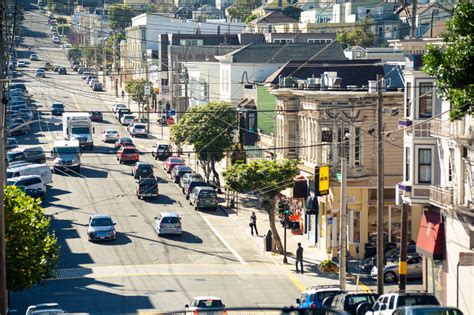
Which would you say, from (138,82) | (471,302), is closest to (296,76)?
(471,302)

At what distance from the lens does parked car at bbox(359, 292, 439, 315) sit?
35.8m

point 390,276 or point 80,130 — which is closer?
point 390,276

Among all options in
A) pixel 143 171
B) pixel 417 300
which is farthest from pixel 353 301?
pixel 143 171

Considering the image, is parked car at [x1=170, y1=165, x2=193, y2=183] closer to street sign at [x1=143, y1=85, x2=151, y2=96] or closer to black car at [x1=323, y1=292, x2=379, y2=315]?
street sign at [x1=143, y1=85, x2=151, y2=96]

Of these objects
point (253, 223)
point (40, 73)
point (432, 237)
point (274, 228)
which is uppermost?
point (40, 73)

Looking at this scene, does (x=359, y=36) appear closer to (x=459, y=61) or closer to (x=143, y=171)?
(x=143, y=171)

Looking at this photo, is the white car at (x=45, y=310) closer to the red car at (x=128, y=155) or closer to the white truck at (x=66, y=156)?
the white truck at (x=66, y=156)

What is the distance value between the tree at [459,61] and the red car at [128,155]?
193ft

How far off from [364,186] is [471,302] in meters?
17.5

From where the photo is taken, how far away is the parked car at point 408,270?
54.2m

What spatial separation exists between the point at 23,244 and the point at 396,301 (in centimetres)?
1294

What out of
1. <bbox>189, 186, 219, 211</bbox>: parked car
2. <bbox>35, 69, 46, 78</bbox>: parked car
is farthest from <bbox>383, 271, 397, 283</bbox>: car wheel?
<bbox>35, 69, 46, 78</bbox>: parked car

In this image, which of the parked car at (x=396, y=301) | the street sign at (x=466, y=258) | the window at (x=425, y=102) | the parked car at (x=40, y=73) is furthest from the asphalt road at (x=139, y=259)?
the parked car at (x=40, y=73)

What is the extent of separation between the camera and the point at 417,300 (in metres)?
36.9
